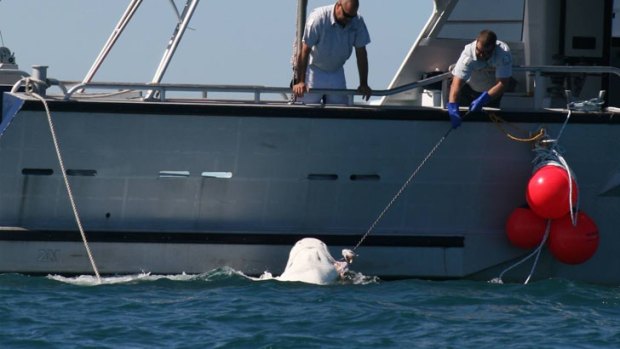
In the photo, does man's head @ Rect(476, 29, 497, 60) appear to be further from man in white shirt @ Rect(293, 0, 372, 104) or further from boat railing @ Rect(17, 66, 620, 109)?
man in white shirt @ Rect(293, 0, 372, 104)

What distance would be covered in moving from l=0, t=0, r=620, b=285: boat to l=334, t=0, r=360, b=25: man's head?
0.52 meters

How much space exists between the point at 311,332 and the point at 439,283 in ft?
7.98

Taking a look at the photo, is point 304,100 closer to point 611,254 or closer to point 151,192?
point 151,192

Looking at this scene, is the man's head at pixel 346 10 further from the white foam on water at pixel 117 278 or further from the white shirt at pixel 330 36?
the white foam on water at pixel 117 278

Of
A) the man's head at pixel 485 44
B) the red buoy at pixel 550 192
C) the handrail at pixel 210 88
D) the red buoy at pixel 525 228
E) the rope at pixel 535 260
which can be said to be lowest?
the rope at pixel 535 260

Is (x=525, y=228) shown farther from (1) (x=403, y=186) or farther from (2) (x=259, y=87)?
(2) (x=259, y=87)

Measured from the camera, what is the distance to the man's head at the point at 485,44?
12023 mm

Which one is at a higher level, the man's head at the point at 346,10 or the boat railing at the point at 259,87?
the man's head at the point at 346,10

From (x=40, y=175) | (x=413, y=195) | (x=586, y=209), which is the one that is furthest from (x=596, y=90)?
(x=40, y=175)

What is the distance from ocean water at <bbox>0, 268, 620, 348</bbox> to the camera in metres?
9.85

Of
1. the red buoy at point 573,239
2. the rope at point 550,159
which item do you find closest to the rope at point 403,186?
the rope at point 550,159

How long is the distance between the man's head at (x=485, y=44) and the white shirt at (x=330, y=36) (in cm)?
90

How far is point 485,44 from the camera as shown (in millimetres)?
12039

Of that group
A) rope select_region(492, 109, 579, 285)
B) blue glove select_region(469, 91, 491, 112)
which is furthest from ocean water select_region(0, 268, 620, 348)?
blue glove select_region(469, 91, 491, 112)
